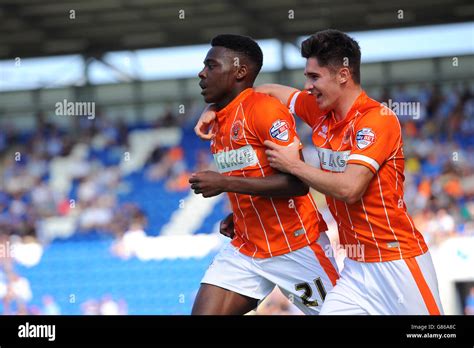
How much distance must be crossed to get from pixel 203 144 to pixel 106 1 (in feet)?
9.43

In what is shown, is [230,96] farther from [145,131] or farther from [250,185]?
[145,131]

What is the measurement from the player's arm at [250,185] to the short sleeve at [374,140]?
0.46 m

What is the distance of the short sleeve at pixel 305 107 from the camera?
471cm

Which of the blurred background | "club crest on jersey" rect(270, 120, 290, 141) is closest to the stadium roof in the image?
the blurred background

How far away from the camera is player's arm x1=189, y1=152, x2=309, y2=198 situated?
168 inches

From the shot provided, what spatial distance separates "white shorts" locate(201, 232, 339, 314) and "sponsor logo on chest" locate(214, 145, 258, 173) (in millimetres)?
531

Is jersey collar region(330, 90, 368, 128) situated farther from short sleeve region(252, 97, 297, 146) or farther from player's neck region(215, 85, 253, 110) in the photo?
player's neck region(215, 85, 253, 110)

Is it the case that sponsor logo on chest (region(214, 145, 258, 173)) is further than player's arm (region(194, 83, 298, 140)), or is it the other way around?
player's arm (region(194, 83, 298, 140))

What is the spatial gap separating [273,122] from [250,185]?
0.39 metres

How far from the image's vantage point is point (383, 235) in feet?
13.7

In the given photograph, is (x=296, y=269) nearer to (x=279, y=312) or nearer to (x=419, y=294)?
(x=419, y=294)

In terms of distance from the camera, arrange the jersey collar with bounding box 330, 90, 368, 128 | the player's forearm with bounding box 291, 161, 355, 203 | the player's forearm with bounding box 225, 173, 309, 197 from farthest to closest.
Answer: the player's forearm with bounding box 225, 173, 309, 197
the jersey collar with bounding box 330, 90, 368, 128
the player's forearm with bounding box 291, 161, 355, 203

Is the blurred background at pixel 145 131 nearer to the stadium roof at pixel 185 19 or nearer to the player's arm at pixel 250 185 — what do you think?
the stadium roof at pixel 185 19

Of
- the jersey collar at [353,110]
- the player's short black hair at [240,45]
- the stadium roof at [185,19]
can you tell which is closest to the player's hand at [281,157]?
the jersey collar at [353,110]
